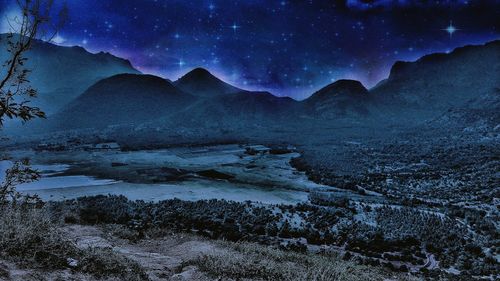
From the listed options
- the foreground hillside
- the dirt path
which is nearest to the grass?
the foreground hillside

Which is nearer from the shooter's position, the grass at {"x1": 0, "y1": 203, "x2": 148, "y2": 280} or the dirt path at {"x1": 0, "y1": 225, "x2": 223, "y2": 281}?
the dirt path at {"x1": 0, "y1": 225, "x2": 223, "y2": 281}

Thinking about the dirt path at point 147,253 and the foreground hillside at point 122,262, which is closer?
the dirt path at point 147,253

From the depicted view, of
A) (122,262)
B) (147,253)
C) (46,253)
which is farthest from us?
(147,253)

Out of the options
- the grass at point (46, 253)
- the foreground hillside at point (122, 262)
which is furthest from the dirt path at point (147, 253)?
the grass at point (46, 253)

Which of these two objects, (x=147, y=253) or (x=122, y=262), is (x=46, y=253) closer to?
(x=122, y=262)

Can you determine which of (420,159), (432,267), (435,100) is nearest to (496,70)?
(435,100)

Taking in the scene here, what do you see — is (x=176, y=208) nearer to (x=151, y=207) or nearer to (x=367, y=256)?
(x=151, y=207)

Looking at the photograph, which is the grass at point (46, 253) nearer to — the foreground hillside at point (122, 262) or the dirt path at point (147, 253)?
the foreground hillside at point (122, 262)

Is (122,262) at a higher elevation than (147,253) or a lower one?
higher

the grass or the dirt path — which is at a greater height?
the grass

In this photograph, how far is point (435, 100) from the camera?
182375 mm

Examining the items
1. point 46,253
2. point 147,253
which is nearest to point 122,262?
point 46,253

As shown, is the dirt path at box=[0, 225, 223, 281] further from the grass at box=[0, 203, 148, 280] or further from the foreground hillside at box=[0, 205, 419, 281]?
the grass at box=[0, 203, 148, 280]

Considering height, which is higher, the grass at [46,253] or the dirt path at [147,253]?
the grass at [46,253]
